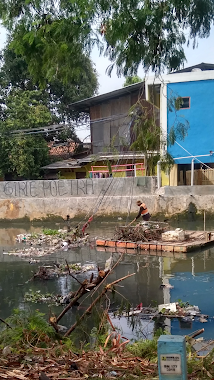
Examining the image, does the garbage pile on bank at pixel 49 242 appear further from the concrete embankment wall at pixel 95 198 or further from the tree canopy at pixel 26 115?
the tree canopy at pixel 26 115

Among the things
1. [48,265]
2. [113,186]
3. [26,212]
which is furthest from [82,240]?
[26,212]

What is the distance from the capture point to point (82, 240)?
1603cm

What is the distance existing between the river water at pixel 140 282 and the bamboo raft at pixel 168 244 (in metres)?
0.20

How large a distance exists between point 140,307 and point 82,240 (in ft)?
26.4

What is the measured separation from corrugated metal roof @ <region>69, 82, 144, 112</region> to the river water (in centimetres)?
1180

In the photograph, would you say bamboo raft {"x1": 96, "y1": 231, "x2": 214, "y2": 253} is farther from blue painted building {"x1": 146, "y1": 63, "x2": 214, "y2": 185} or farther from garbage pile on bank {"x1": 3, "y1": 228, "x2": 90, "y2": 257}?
blue painted building {"x1": 146, "y1": 63, "x2": 214, "y2": 185}

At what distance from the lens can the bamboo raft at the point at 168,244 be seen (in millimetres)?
13148

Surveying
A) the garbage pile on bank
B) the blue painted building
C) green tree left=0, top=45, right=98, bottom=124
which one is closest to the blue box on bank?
the garbage pile on bank

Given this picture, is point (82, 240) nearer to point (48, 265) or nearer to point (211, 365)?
point (48, 265)

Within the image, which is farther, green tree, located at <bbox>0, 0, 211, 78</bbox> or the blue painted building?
the blue painted building

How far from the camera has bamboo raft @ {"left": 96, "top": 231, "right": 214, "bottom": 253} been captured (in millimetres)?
13148

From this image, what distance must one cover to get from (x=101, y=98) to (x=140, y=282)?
57.5 ft

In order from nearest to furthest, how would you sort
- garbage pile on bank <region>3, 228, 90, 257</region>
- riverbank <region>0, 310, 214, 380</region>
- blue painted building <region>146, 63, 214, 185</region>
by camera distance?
riverbank <region>0, 310, 214, 380</region> < garbage pile on bank <region>3, 228, 90, 257</region> < blue painted building <region>146, 63, 214, 185</region>

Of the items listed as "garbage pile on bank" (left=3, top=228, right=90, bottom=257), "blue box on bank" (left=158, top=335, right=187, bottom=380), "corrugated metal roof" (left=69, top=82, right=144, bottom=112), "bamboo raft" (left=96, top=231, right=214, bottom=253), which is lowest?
"garbage pile on bank" (left=3, top=228, right=90, bottom=257)
